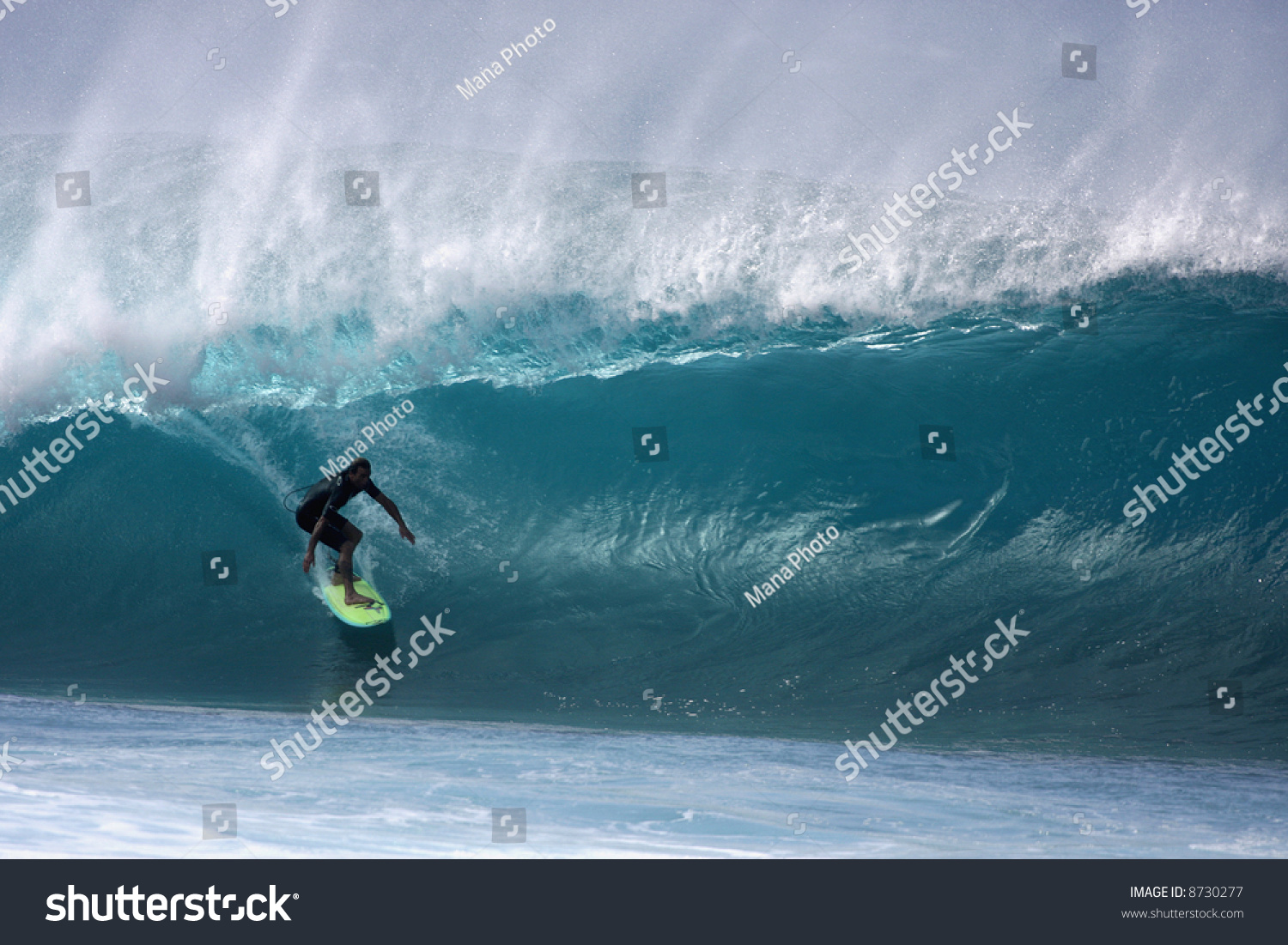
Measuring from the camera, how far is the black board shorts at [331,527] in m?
6.05

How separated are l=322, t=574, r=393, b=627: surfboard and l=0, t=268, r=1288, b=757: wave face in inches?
5.4

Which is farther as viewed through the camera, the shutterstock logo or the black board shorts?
the black board shorts

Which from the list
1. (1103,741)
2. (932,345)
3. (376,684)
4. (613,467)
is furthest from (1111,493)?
(376,684)

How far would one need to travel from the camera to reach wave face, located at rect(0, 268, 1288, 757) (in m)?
5.52

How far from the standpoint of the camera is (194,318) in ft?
32.1

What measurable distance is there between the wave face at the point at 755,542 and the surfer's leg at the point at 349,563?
10.0 inches
